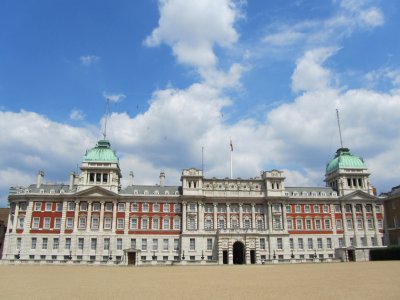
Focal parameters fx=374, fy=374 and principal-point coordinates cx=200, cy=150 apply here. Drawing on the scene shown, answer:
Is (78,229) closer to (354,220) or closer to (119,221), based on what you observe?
(119,221)

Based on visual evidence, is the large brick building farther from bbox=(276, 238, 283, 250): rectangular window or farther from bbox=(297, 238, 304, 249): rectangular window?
bbox=(297, 238, 304, 249): rectangular window

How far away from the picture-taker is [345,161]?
97.8 meters

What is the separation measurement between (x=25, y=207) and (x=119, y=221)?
21498mm

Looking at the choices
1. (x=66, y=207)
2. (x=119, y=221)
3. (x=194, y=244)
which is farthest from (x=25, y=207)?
(x=194, y=244)

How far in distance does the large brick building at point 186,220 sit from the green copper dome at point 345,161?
11.6 feet

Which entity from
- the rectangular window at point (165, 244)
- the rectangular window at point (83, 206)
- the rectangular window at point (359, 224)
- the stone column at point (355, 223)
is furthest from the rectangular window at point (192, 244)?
the rectangular window at point (359, 224)

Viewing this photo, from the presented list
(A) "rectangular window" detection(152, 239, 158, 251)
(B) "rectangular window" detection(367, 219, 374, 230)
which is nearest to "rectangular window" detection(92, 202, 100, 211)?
(A) "rectangular window" detection(152, 239, 158, 251)

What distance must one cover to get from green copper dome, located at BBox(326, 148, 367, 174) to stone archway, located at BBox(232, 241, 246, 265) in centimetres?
3376

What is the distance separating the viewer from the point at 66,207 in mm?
84875

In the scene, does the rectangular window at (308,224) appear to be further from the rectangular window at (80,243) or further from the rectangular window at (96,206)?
the rectangular window at (80,243)

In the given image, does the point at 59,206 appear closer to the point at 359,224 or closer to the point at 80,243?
the point at 80,243

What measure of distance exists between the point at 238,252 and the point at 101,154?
39.8m

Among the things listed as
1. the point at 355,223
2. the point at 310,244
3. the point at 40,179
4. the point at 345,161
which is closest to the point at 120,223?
the point at 40,179

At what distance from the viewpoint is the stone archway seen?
8375 cm
